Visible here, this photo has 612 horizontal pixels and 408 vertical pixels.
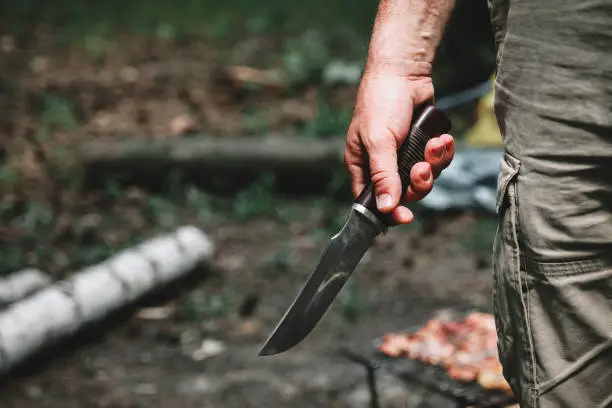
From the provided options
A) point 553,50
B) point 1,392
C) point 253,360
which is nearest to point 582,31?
point 553,50

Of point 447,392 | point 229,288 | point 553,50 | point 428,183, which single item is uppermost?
point 553,50

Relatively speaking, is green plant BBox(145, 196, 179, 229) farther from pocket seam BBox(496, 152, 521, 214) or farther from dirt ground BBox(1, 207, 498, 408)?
pocket seam BBox(496, 152, 521, 214)

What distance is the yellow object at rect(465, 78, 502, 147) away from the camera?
5965mm

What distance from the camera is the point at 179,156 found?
627cm

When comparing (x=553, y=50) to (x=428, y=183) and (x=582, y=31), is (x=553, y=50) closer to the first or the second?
(x=582, y=31)

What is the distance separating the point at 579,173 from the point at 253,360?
2.70m

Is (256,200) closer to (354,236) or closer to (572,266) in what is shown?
(354,236)

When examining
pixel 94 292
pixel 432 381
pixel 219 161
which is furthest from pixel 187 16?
pixel 432 381

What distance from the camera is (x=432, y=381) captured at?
2.89m

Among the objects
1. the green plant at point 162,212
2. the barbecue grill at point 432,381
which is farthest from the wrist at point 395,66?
the green plant at point 162,212

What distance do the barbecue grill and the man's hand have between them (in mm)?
910

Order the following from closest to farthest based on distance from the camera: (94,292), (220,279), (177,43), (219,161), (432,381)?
(432,381) < (94,292) < (220,279) < (219,161) < (177,43)

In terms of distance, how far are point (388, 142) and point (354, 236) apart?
0.77 ft

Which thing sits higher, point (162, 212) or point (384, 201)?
point (384, 201)
